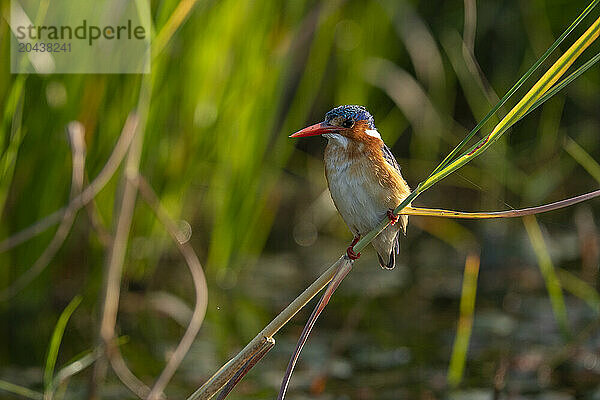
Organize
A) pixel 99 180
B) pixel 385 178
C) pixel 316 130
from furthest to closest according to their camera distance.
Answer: pixel 99 180 → pixel 385 178 → pixel 316 130

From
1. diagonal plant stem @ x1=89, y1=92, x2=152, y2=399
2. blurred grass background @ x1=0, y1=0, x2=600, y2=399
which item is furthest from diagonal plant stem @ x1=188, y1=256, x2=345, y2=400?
blurred grass background @ x1=0, y1=0, x2=600, y2=399

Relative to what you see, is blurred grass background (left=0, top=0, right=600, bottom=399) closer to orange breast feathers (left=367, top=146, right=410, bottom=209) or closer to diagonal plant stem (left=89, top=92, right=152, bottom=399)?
diagonal plant stem (left=89, top=92, right=152, bottom=399)

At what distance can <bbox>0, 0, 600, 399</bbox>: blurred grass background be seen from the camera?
3.62 meters

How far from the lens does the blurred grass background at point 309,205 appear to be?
362 cm

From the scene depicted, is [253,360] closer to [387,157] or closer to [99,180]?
[387,157]

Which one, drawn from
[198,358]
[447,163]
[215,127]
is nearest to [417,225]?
[215,127]

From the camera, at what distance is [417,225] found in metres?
5.40

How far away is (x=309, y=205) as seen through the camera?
18.6 ft

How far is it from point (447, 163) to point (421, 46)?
3692mm

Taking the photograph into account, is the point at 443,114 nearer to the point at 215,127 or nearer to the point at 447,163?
the point at 215,127

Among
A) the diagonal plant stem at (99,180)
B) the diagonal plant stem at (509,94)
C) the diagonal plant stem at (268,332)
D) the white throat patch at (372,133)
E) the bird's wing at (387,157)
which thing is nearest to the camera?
the diagonal plant stem at (509,94)

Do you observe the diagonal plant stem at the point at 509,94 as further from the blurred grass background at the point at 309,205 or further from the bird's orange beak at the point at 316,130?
the blurred grass background at the point at 309,205

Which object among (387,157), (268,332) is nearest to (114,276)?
(387,157)

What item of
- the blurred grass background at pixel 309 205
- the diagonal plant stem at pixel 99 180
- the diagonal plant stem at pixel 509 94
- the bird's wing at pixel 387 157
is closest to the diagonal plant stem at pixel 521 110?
the diagonal plant stem at pixel 509 94
